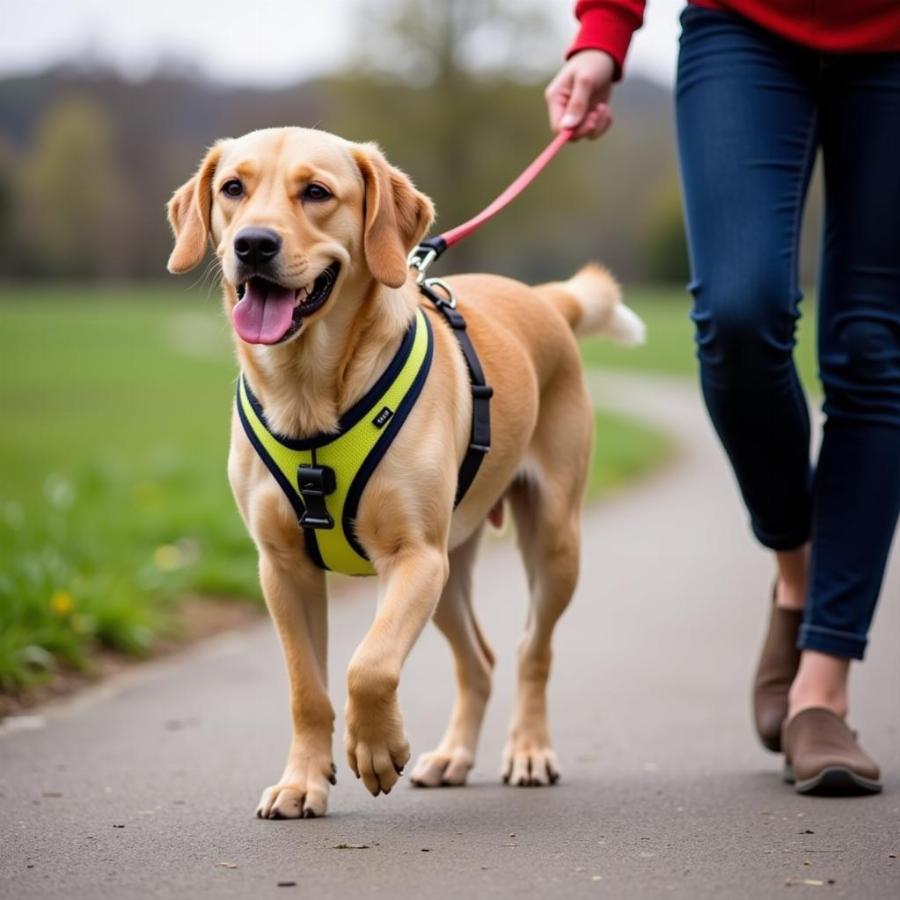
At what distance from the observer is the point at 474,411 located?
3.94 m

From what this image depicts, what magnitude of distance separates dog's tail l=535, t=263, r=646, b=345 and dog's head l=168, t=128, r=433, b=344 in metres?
1.24

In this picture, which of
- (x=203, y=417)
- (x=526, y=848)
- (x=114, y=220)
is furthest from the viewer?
(x=114, y=220)

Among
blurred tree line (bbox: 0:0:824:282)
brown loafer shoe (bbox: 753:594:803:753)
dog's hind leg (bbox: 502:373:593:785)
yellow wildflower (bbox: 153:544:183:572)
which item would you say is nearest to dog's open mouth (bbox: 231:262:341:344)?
dog's hind leg (bbox: 502:373:593:785)

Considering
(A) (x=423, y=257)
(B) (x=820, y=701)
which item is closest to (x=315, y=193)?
(A) (x=423, y=257)

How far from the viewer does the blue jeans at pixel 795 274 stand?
3.75 m

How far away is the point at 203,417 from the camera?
61.2 ft

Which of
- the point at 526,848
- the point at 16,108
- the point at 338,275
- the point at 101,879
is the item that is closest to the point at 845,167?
the point at 338,275

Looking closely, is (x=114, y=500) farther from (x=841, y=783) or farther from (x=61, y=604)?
(x=841, y=783)

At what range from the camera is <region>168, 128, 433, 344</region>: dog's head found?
11.3 feet

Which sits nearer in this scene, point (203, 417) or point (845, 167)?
point (845, 167)

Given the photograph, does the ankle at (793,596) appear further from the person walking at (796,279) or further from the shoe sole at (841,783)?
the shoe sole at (841,783)

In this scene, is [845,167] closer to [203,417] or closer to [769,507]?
[769,507]

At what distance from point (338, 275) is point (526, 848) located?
139cm

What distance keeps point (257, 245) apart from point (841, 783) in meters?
1.85
